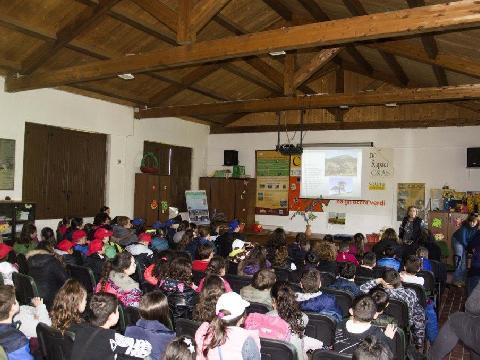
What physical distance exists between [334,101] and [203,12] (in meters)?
3.17

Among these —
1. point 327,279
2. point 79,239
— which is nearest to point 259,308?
point 327,279

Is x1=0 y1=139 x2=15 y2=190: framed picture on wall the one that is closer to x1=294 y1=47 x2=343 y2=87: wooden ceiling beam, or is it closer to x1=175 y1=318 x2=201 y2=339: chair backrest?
x1=294 y1=47 x2=343 y2=87: wooden ceiling beam

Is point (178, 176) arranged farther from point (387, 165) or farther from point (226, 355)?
point (226, 355)

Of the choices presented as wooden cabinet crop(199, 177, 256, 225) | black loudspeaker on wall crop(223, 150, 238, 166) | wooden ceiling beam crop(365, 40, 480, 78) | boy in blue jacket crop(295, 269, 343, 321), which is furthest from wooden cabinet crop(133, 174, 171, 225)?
boy in blue jacket crop(295, 269, 343, 321)

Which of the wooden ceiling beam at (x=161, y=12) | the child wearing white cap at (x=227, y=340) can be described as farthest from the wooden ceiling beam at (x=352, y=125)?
the child wearing white cap at (x=227, y=340)

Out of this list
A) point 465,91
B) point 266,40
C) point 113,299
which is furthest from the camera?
point 465,91

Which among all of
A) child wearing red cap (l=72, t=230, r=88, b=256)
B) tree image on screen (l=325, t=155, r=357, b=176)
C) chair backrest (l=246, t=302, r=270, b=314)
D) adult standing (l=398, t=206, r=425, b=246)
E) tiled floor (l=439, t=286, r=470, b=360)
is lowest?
tiled floor (l=439, t=286, r=470, b=360)

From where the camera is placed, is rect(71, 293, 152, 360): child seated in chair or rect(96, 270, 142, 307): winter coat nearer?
rect(71, 293, 152, 360): child seated in chair

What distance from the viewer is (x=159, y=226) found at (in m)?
8.39

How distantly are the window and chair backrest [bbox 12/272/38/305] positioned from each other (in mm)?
4250

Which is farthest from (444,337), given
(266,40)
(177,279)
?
(266,40)

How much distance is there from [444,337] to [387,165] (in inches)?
348

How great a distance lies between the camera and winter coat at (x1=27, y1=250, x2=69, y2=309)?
13.9 ft

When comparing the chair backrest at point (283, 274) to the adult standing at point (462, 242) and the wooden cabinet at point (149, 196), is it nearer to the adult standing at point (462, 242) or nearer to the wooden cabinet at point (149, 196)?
the adult standing at point (462, 242)
